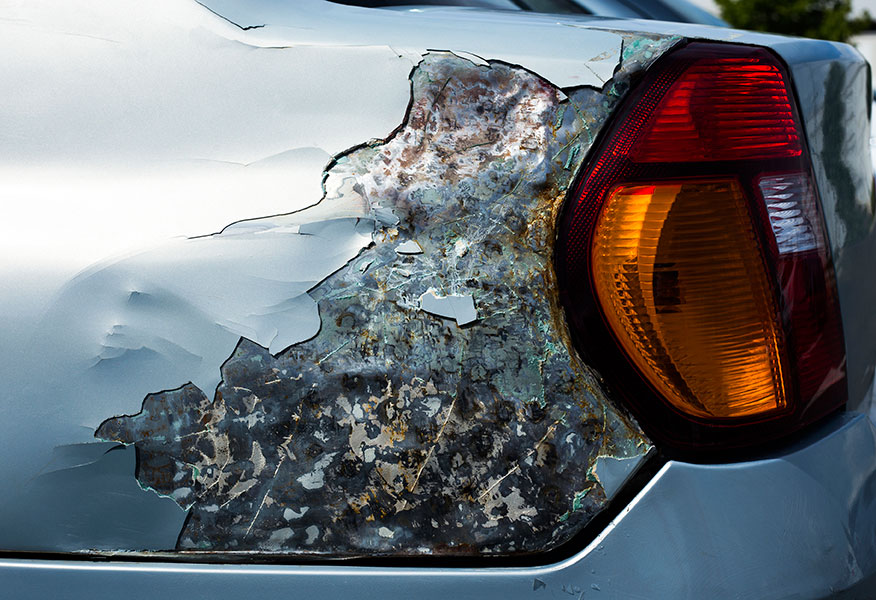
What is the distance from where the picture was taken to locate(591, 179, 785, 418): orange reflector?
0.89 metres

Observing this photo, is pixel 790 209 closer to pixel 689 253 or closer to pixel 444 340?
pixel 689 253

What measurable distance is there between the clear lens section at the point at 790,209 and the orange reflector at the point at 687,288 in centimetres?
4

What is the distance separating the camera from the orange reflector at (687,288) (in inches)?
35.0

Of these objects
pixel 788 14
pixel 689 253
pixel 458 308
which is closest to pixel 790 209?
pixel 689 253

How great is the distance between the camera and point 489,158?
2.97 ft

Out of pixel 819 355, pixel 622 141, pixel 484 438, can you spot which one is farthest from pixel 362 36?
pixel 819 355

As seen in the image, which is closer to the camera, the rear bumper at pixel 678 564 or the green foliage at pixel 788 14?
the rear bumper at pixel 678 564

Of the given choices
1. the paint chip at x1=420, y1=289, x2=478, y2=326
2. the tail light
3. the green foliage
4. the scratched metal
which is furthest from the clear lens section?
the green foliage

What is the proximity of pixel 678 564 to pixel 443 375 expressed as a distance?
0.33 meters

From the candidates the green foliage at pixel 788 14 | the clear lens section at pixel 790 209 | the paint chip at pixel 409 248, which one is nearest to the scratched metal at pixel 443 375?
the paint chip at pixel 409 248

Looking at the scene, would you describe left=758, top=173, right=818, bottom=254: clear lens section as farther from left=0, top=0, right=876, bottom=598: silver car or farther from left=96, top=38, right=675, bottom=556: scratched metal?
left=96, top=38, right=675, bottom=556: scratched metal

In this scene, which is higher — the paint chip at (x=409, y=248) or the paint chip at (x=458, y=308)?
the paint chip at (x=409, y=248)

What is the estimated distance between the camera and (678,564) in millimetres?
869

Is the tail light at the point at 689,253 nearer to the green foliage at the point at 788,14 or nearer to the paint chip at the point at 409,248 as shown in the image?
the paint chip at the point at 409,248
